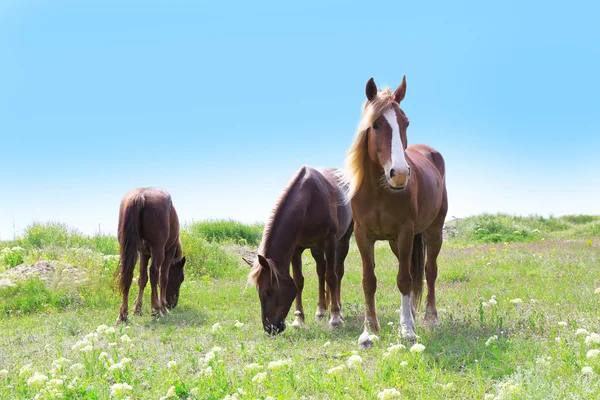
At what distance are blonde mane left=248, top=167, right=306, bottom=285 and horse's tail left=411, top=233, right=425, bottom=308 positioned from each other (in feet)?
6.27

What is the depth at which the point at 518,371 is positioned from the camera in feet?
14.4

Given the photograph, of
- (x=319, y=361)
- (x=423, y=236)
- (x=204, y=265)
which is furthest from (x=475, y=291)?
(x=204, y=265)

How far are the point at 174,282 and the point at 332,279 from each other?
4.14m

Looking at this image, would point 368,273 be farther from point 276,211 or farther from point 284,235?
point 276,211

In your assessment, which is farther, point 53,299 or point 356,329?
point 53,299

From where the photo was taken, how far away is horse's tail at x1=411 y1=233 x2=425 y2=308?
728 cm

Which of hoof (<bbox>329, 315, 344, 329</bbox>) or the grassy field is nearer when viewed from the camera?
the grassy field

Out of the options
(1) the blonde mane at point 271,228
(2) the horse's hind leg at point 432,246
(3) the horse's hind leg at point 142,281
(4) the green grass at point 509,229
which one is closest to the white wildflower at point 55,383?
(1) the blonde mane at point 271,228

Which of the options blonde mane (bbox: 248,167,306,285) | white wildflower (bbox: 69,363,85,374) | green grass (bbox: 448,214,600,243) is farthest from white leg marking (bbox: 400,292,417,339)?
green grass (bbox: 448,214,600,243)

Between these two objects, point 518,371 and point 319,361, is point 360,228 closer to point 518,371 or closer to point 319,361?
point 319,361

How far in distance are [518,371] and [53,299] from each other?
1024 cm

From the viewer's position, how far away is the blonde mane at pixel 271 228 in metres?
6.95

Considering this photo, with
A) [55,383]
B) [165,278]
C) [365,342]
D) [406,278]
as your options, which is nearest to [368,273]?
[406,278]

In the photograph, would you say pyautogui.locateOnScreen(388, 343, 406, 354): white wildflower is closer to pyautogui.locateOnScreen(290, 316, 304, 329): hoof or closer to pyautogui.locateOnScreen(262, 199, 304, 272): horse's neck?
pyautogui.locateOnScreen(262, 199, 304, 272): horse's neck
